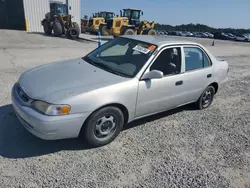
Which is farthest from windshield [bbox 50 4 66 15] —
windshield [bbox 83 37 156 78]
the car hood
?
the car hood

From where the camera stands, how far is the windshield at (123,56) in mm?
3318

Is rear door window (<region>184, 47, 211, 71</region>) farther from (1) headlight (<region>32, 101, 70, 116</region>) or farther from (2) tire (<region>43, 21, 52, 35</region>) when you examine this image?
(2) tire (<region>43, 21, 52, 35</region>)

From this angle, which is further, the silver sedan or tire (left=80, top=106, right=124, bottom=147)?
tire (left=80, top=106, right=124, bottom=147)

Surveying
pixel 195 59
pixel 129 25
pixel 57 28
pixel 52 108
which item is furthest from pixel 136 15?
pixel 52 108

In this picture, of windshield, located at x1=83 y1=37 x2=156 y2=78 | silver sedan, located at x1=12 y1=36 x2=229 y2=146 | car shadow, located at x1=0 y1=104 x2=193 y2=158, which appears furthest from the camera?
windshield, located at x1=83 y1=37 x2=156 y2=78

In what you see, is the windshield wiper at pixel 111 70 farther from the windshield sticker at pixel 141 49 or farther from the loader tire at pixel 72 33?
the loader tire at pixel 72 33

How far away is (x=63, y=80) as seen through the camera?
2.96 meters

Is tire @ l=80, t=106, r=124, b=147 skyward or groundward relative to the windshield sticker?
groundward

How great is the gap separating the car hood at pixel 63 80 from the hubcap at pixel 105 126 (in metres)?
0.48

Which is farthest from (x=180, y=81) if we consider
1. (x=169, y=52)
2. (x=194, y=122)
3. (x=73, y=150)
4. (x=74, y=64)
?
(x=73, y=150)

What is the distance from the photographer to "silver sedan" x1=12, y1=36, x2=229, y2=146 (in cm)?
260

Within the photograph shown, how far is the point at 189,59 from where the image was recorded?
394cm

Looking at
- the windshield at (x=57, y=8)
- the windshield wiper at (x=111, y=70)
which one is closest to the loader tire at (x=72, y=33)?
the windshield at (x=57, y=8)

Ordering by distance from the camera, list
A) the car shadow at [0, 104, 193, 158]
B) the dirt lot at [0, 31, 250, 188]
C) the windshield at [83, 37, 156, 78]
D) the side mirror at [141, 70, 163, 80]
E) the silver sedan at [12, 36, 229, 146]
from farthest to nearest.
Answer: the windshield at [83, 37, 156, 78]
the side mirror at [141, 70, 163, 80]
the car shadow at [0, 104, 193, 158]
the silver sedan at [12, 36, 229, 146]
the dirt lot at [0, 31, 250, 188]
